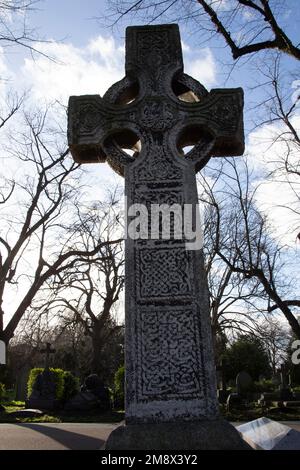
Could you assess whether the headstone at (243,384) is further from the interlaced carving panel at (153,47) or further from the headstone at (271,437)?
the interlaced carving panel at (153,47)

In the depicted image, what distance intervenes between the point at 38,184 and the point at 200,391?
17.0m

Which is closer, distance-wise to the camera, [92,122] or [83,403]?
[92,122]

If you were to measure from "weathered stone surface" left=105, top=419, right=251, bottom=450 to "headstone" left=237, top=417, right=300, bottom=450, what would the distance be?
0.27m

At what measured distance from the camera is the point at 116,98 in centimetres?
445

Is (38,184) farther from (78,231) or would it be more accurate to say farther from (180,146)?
(180,146)

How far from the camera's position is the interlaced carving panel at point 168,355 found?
11.0ft

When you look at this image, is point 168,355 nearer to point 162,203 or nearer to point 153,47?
point 162,203

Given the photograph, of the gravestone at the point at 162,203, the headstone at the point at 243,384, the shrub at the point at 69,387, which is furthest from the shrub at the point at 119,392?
the gravestone at the point at 162,203

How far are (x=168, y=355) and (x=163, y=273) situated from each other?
68 cm
